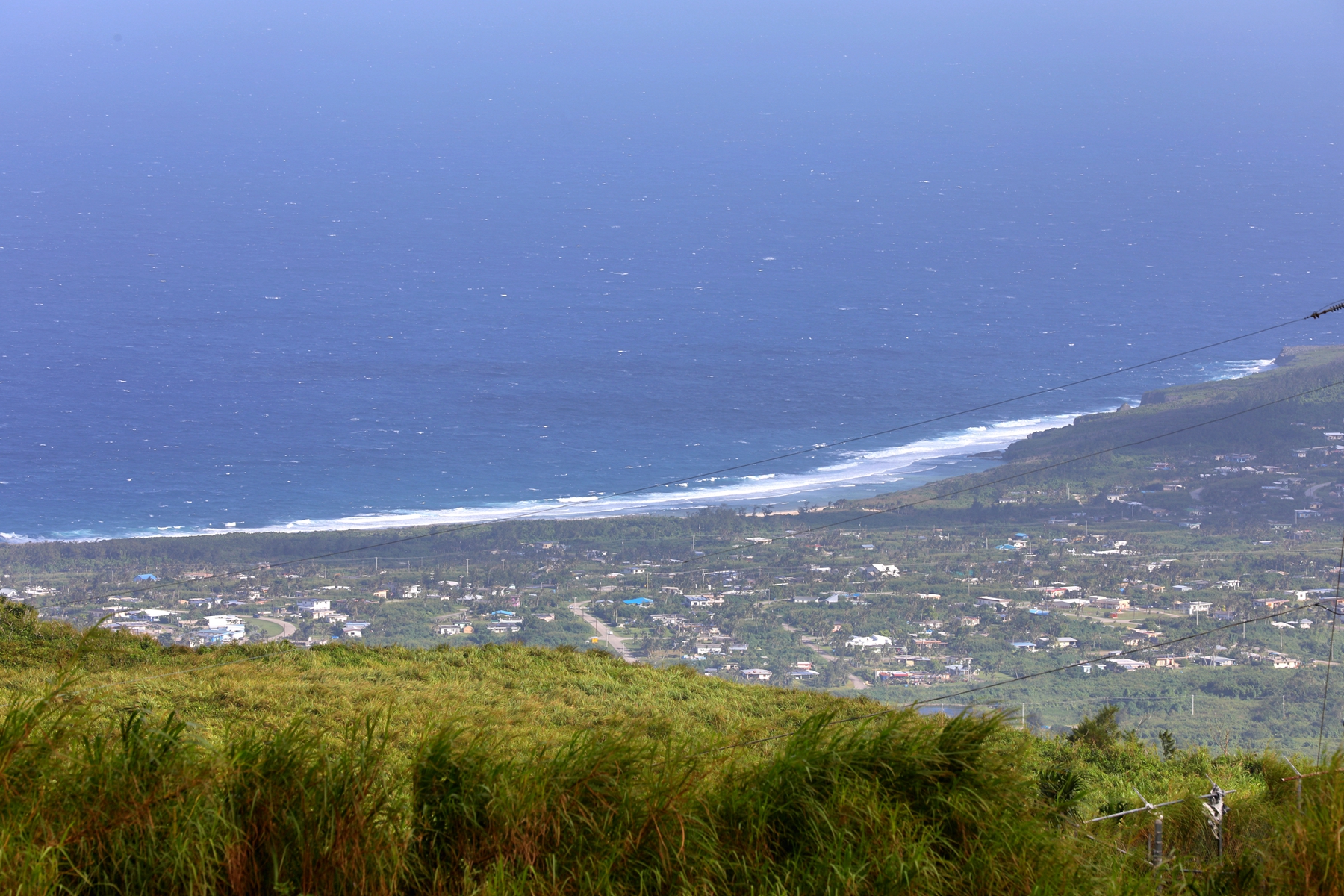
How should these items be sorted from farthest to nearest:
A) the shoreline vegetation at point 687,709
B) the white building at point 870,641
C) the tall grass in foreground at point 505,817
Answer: the white building at point 870,641 < the shoreline vegetation at point 687,709 < the tall grass in foreground at point 505,817

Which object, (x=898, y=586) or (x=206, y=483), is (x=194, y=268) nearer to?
(x=206, y=483)

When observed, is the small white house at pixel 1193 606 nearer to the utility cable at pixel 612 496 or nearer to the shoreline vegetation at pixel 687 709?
the shoreline vegetation at pixel 687 709

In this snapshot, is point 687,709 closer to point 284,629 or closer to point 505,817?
point 505,817

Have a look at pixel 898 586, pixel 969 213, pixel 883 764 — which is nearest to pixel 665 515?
pixel 898 586

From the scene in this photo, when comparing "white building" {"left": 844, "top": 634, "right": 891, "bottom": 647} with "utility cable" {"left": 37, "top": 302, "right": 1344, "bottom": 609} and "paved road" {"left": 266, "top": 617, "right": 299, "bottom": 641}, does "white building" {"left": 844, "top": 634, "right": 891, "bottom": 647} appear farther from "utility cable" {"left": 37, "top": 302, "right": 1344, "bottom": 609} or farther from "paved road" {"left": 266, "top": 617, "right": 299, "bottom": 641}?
"paved road" {"left": 266, "top": 617, "right": 299, "bottom": 641}

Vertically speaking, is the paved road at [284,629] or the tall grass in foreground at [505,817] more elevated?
the paved road at [284,629]

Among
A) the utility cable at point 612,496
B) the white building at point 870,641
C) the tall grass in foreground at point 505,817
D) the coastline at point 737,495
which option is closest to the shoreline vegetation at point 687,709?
the tall grass in foreground at point 505,817

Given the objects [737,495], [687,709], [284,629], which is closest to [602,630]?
[284,629]

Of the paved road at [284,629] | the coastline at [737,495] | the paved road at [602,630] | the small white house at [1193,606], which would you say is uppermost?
the coastline at [737,495]
